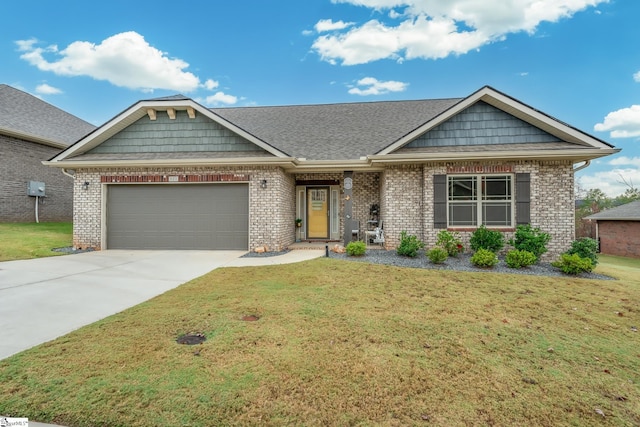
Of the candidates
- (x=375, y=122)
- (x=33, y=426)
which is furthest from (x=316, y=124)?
(x=33, y=426)

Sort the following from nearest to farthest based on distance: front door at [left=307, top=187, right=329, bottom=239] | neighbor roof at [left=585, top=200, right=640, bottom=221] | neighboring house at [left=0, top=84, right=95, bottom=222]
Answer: front door at [left=307, top=187, right=329, bottom=239] < neighboring house at [left=0, top=84, right=95, bottom=222] < neighbor roof at [left=585, top=200, right=640, bottom=221]

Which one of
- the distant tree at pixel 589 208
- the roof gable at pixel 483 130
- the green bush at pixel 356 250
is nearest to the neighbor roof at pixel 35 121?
the green bush at pixel 356 250

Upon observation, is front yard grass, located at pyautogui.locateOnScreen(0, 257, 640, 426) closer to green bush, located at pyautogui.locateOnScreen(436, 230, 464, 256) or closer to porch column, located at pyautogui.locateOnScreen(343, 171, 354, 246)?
green bush, located at pyautogui.locateOnScreen(436, 230, 464, 256)

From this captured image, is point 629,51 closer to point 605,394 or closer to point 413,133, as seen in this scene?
point 413,133

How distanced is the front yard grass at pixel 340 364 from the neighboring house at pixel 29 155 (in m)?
14.6

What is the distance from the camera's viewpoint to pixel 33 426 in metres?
2.11

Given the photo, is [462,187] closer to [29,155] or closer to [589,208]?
[29,155]

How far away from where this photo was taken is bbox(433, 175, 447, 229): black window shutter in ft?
30.3

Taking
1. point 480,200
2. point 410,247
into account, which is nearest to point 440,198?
point 480,200

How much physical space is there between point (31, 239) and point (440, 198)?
14.1 metres

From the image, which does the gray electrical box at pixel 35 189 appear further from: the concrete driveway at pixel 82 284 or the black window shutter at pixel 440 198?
the black window shutter at pixel 440 198

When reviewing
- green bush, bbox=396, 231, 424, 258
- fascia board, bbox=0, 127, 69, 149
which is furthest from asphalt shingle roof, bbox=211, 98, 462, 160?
fascia board, bbox=0, 127, 69, 149

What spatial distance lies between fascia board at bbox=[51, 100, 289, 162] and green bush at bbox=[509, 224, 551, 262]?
24.5 feet

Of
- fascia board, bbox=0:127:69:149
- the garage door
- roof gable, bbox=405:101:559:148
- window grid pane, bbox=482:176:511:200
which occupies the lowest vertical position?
the garage door
